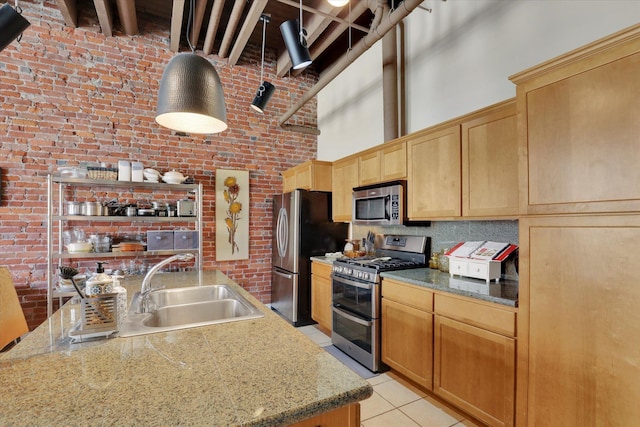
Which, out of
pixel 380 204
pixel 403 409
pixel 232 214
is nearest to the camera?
pixel 403 409

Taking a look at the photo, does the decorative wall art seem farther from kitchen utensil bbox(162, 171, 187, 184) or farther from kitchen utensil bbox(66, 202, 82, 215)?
kitchen utensil bbox(66, 202, 82, 215)

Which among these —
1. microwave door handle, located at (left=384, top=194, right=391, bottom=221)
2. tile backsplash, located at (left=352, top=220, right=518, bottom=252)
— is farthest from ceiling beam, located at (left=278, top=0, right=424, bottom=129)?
tile backsplash, located at (left=352, top=220, right=518, bottom=252)

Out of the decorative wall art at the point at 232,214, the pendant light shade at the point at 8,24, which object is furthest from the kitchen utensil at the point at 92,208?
the pendant light shade at the point at 8,24

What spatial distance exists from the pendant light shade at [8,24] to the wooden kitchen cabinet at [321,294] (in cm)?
291

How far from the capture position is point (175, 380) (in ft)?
3.00

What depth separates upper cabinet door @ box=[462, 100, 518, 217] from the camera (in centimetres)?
200

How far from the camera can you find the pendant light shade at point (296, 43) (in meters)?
2.34

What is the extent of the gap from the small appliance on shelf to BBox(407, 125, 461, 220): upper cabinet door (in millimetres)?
285

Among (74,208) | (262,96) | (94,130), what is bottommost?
(74,208)

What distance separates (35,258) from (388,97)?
4.12 metres

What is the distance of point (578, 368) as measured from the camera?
1.46 meters

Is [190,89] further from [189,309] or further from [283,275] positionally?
[283,275]

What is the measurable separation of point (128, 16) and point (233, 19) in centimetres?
117

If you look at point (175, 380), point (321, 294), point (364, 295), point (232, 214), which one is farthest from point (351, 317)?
point (232, 214)
